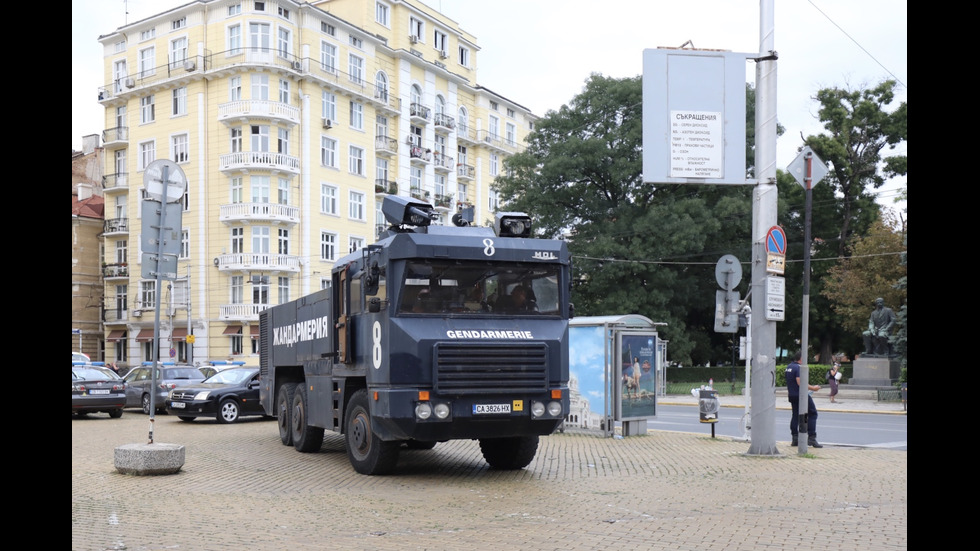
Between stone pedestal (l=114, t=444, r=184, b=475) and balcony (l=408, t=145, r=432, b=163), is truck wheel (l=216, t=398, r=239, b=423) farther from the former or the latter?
balcony (l=408, t=145, r=432, b=163)

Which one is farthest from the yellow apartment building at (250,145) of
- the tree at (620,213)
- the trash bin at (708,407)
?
the trash bin at (708,407)

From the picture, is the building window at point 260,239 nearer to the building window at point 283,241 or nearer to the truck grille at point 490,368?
the building window at point 283,241

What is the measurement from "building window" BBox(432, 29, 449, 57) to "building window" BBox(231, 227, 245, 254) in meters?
21.5

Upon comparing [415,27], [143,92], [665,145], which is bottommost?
[665,145]

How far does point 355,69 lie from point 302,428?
4589 cm

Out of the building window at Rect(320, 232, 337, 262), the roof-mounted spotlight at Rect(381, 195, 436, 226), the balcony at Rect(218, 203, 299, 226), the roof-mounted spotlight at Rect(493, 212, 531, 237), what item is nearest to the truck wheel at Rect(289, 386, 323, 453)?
the roof-mounted spotlight at Rect(381, 195, 436, 226)

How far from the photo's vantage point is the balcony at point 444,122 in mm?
65562

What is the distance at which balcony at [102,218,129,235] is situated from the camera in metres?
59.2

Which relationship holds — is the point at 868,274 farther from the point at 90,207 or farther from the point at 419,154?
the point at 90,207

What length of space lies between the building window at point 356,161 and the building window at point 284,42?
762cm

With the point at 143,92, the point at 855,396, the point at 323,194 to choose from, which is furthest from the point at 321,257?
the point at 855,396
